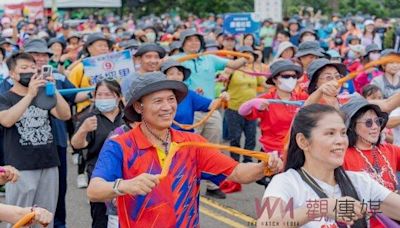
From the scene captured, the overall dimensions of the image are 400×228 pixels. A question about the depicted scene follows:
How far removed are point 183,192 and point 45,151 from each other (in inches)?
101

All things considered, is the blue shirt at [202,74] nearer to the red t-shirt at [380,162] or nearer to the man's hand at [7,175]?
the man's hand at [7,175]

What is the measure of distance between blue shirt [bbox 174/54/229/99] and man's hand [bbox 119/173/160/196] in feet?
16.8

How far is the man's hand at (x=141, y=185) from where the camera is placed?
3.72m

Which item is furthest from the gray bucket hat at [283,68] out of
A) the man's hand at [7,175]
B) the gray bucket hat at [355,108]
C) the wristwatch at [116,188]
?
the wristwatch at [116,188]

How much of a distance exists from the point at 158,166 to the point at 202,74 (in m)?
4.98

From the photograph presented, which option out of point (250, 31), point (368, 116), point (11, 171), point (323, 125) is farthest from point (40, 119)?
point (250, 31)

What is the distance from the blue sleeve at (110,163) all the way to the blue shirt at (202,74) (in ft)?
15.4

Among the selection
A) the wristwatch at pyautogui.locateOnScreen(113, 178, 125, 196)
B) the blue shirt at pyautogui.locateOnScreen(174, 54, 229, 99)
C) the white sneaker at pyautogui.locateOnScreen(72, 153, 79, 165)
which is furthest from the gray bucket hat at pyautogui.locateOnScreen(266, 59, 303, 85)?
the white sneaker at pyautogui.locateOnScreen(72, 153, 79, 165)

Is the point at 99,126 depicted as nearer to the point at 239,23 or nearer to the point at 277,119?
the point at 277,119

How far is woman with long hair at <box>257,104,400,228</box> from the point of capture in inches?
140

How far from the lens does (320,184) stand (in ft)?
12.2

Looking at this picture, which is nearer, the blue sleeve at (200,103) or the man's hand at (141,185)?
the man's hand at (141,185)

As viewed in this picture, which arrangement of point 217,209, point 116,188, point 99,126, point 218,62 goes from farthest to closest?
point 218,62, point 217,209, point 99,126, point 116,188

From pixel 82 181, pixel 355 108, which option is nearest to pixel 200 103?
pixel 82 181
